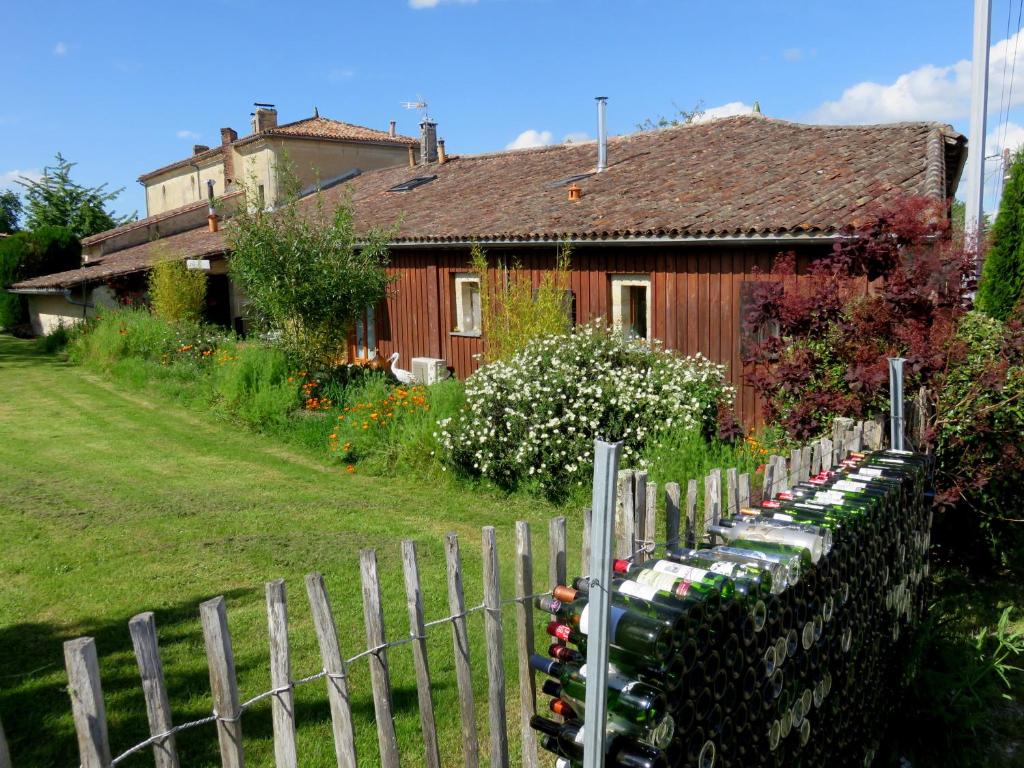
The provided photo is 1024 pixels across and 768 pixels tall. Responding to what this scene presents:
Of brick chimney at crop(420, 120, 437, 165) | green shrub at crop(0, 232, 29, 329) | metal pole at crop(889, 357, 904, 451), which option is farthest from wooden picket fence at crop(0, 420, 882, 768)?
green shrub at crop(0, 232, 29, 329)

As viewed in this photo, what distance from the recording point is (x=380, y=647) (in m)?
2.40

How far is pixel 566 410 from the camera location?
8570mm

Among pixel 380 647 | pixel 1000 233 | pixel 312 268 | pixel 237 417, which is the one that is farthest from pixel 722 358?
pixel 380 647

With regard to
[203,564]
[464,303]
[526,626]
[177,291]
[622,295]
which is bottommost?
[203,564]

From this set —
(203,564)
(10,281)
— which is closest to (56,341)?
(10,281)

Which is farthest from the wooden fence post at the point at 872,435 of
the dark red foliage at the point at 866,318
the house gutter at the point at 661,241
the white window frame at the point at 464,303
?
the white window frame at the point at 464,303

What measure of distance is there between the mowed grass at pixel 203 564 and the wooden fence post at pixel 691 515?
1.44m

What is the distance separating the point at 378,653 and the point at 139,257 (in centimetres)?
2450

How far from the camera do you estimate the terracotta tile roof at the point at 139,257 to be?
68.1 feet

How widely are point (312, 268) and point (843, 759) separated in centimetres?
1088

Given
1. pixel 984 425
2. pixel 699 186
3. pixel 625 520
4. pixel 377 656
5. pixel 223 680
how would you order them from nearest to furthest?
pixel 223 680, pixel 377 656, pixel 625 520, pixel 984 425, pixel 699 186

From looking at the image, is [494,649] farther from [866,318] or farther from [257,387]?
[257,387]

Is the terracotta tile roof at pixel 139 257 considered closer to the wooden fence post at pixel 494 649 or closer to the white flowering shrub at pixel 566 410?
the white flowering shrub at pixel 566 410

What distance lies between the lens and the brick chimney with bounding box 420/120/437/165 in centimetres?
2266
